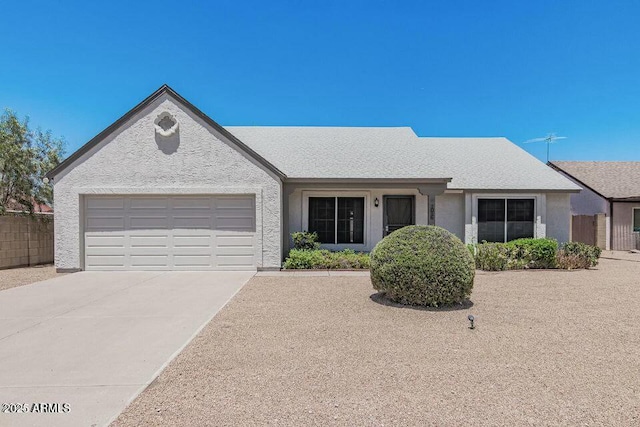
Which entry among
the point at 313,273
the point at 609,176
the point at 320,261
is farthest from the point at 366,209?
the point at 609,176

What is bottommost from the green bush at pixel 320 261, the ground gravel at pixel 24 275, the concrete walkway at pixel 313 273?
the ground gravel at pixel 24 275

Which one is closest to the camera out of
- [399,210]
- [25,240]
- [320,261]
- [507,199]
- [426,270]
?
[426,270]

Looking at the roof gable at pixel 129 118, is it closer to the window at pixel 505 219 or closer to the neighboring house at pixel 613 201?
the window at pixel 505 219

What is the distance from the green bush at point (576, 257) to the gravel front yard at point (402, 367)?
5105mm

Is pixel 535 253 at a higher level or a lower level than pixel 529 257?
higher

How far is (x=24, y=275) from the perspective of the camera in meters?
10.7

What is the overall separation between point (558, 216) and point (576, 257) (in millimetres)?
2548

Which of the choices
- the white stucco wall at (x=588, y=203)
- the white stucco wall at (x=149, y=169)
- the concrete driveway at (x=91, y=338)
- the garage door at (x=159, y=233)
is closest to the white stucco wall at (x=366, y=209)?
the white stucco wall at (x=149, y=169)

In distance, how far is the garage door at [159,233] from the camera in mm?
11195

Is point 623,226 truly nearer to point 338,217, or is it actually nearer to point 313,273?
point 338,217

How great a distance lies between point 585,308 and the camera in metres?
6.96

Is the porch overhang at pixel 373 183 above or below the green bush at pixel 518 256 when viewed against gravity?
above

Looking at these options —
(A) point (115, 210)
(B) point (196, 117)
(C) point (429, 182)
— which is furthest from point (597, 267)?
(A) point (115, 210)

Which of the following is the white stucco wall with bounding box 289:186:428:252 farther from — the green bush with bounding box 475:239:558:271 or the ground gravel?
the ground gravel
